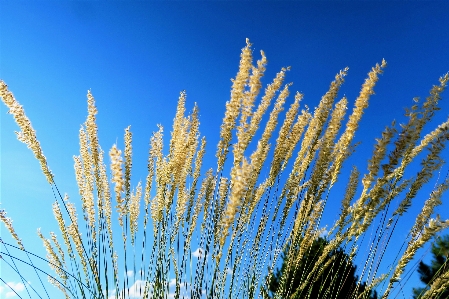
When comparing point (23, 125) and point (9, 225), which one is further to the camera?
point (9, 225)

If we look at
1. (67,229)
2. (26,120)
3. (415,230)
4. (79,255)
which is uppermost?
(26,120)

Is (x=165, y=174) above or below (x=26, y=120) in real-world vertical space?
below

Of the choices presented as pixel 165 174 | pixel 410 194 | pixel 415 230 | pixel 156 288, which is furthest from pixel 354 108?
pixel 156 288

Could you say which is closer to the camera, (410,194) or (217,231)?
(410,194)

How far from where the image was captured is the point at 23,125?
103 inches

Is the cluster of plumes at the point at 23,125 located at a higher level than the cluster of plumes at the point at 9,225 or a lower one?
higher

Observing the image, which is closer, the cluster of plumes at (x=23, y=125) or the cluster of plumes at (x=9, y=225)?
the cluster of plumes at (x=23, y=125)

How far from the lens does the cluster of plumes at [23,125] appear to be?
8.44ft

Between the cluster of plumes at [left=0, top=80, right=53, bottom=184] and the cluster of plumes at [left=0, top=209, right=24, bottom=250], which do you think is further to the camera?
the cluster of plumes at [left=0, top=209, right=24, bottom=250]

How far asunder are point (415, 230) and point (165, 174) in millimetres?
1547

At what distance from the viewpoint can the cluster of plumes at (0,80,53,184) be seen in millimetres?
2572

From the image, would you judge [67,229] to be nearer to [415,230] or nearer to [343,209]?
[343,209]

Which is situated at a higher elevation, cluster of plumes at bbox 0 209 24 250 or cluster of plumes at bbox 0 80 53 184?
cluster of plumes at bbox 0 80 53 184

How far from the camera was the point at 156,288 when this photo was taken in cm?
284
